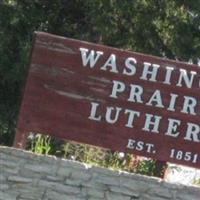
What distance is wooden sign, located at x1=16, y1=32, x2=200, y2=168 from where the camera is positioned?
24.4ft

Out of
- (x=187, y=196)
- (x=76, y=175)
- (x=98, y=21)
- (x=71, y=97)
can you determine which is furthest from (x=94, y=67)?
(x=98, y=21)

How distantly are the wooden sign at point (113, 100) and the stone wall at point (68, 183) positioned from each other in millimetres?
283

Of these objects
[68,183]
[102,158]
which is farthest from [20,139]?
[102,158]

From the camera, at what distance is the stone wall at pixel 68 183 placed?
7.29 metres

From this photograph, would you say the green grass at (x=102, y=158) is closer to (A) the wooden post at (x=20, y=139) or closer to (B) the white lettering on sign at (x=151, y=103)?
(A) the wooden post at (x=20, y=139)

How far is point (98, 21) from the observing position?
1259 centimetres

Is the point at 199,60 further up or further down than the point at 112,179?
further up

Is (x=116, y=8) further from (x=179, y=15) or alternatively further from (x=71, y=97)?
(x=71, y=97)

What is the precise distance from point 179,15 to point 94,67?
5.67 m

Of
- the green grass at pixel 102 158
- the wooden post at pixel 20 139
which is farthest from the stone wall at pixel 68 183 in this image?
the green grass at pixel 102 158

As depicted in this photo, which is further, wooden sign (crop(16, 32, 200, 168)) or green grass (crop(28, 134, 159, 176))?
green grass (crop(28, 134, 159, 176))

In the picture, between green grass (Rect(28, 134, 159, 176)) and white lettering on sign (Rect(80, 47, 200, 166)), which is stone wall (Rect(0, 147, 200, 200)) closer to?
white lettering on sign (Rect(80, 47, 200, 166))

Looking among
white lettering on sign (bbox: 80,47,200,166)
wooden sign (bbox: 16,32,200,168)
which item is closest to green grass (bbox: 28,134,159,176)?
wooden sign (bbox: 16,32,200,168)

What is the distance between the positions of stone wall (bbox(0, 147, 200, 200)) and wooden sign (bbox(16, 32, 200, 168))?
0.28m
